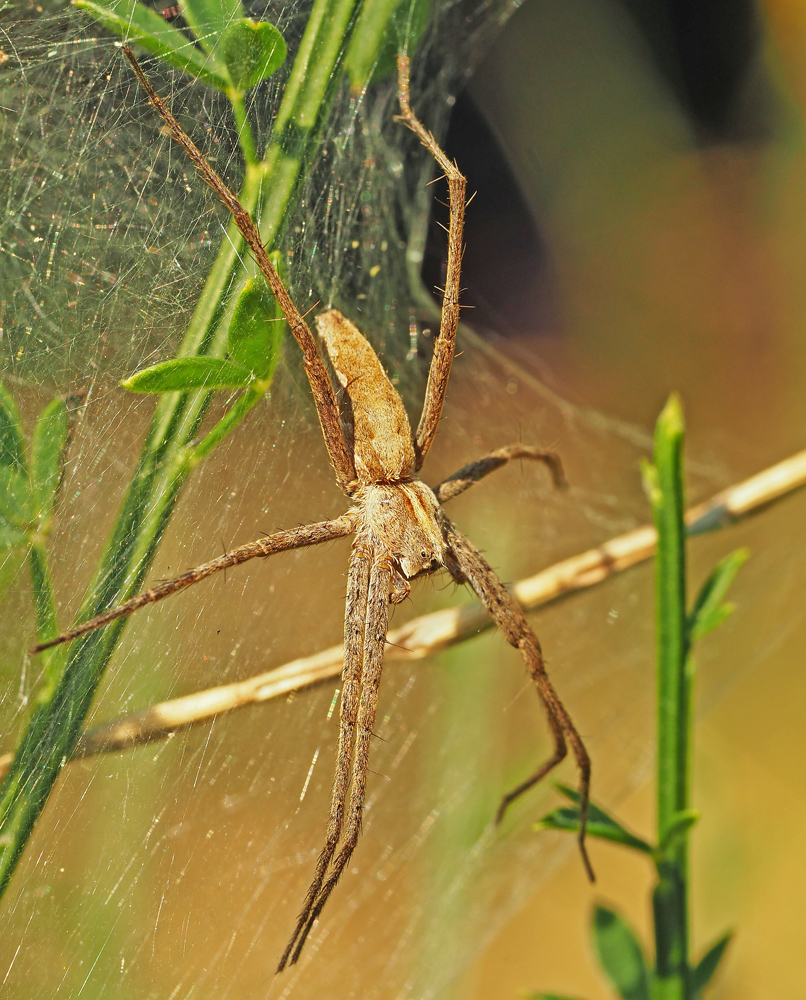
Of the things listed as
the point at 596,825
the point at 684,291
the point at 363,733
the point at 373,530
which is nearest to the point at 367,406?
the point at 373,530

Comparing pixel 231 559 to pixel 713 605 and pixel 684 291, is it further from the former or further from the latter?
pixel 684 291

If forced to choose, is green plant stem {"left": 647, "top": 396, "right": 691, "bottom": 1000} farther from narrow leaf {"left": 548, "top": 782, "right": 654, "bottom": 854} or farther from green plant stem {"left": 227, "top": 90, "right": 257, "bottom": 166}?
green plant stem {"left": 227, "top": 90, "right": 257, "bottom": 166}

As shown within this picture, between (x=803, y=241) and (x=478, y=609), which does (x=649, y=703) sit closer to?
(x=478, y=609)

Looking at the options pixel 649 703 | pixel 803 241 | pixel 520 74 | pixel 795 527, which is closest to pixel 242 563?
pixel 520 74

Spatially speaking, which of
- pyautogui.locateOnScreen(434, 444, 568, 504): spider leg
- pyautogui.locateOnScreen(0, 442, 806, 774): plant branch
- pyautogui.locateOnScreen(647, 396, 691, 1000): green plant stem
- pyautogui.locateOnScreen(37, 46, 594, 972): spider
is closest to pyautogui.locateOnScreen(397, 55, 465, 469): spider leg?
pyautogui.locateOnScreen(37, 46, 594, 972): spider

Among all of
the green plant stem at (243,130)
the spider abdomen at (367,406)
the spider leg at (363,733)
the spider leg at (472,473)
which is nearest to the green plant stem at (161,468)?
the green plant stem at (243,130)
